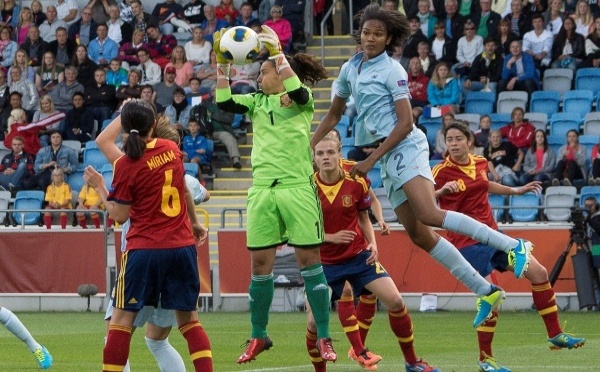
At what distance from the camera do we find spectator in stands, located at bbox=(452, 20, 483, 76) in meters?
23.5

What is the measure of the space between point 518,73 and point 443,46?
1.66 m

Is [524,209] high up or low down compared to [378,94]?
down

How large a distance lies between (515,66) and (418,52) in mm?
1786

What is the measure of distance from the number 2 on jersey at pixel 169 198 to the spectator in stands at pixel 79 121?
668 inches

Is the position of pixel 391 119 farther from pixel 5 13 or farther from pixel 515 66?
pixel 5 13

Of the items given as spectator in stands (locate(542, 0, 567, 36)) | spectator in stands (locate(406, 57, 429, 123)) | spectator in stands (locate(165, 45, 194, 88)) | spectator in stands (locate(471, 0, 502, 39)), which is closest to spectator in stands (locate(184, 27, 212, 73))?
spectator in stands (locate(165, 45, 194, 88))

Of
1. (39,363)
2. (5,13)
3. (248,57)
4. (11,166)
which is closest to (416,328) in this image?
(39,363)

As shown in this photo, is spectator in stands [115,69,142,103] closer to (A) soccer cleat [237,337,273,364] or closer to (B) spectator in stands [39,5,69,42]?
(B) spectator in stands [39,5,69,42]

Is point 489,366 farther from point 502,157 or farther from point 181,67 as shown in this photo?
point 181,67

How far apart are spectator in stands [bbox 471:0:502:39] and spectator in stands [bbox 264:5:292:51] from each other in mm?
3422

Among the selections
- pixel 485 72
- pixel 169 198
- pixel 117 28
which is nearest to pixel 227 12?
pixel 117 28

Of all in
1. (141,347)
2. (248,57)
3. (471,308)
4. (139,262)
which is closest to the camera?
(139,262)

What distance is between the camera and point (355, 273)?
1126 cm

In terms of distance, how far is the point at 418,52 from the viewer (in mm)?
23641
